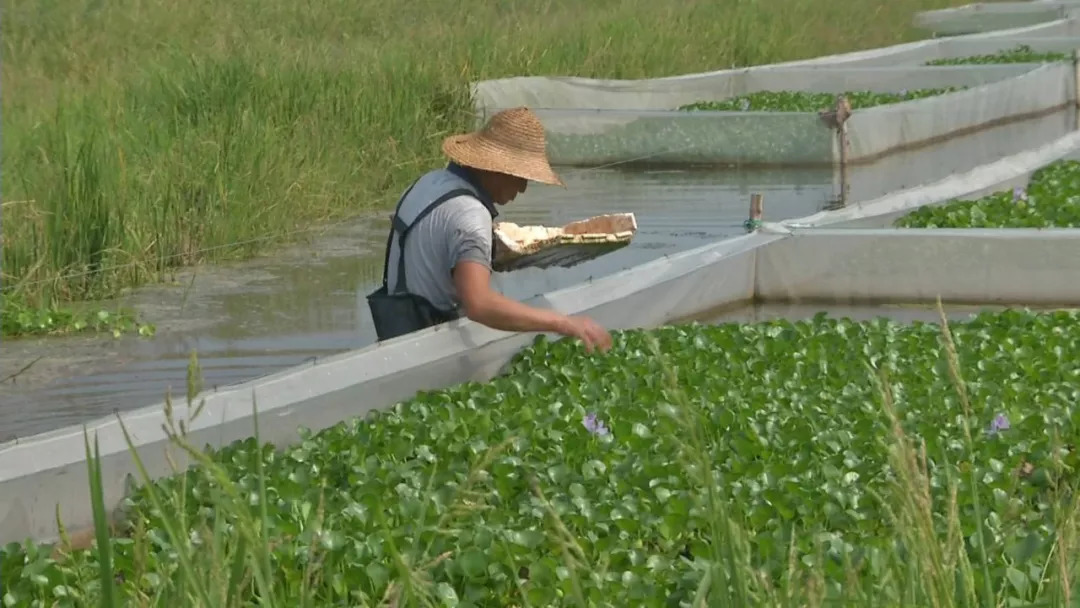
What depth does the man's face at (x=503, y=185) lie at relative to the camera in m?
5.96

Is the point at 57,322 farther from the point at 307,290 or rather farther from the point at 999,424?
the point at 999,424

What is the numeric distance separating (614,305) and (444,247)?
4.50 ft

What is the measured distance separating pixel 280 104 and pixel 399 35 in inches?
280

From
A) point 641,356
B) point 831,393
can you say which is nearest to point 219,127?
point 641,356

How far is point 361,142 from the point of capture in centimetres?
1205

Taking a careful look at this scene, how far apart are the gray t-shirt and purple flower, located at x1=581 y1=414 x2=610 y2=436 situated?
2.58ft

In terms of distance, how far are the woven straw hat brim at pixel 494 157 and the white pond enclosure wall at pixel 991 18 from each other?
23732 millimetres

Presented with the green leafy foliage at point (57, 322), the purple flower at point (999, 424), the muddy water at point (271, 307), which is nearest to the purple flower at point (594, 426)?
the purple flower at point (999, 424)

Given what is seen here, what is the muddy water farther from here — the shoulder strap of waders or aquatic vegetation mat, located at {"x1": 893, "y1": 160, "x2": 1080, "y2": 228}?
aquatic vegetation mat, located at {"x1": 893, "y1": 160, "x2": 1080, "y2": 228}

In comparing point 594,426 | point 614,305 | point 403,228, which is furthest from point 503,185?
point 614,305

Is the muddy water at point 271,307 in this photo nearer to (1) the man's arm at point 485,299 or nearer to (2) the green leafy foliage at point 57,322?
(2) the green leafy foliage at point 57,322

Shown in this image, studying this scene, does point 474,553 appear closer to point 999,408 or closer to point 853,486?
point 853,486

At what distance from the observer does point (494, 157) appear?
233 inches

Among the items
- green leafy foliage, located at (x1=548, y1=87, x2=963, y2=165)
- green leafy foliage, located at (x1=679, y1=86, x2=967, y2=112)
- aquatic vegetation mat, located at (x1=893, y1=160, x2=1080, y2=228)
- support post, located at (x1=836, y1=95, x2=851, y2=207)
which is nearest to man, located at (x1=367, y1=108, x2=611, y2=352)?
aquatic vegetation mat, located at (x1=893, y1=160, x2=1080, y2=228)
